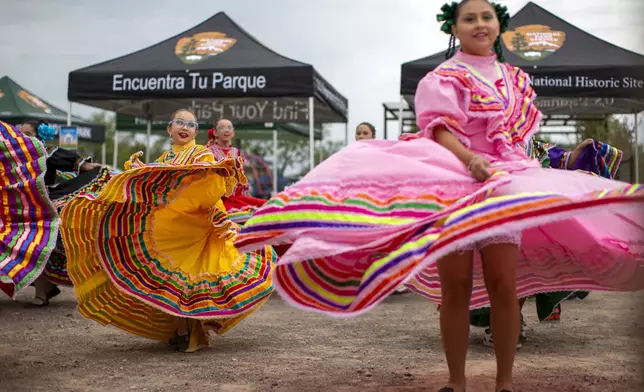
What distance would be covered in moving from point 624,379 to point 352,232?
1.83 meters

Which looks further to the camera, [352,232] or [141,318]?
[141,318]

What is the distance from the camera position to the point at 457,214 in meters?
2.77

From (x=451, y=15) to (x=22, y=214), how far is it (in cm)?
234

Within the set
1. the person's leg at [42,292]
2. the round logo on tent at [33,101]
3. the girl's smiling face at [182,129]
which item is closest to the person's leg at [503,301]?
the girl's smiling face at [182,129]

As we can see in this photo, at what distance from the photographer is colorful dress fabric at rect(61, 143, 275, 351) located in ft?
16.0

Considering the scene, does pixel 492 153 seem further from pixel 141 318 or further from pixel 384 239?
pixel 141 318

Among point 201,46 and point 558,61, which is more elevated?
point 201,46

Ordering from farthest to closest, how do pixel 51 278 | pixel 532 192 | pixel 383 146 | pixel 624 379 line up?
pixel 51 278
pixel 624 379
pixel 383 146
pixel 532 192

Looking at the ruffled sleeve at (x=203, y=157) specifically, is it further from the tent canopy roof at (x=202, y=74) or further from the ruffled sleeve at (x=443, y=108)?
the tent canopy roof at (x=202, y=74)

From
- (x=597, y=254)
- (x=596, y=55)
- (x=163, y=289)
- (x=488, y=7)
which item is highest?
(x=596, y=55)

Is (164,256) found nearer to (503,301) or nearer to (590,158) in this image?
(503,301)

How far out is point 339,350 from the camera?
493 cm

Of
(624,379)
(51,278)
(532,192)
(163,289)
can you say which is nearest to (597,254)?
(532,192)

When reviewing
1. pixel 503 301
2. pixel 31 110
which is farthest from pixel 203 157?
pixel 31 110
